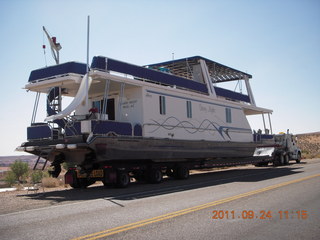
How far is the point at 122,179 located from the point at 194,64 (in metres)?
9.48

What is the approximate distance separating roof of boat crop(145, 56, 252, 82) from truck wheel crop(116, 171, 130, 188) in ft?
22.3

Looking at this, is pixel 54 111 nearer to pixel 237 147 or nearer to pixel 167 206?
pixel 167 206

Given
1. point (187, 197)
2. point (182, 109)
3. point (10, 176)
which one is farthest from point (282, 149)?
point (10, 176)

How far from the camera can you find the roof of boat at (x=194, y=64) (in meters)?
20.3

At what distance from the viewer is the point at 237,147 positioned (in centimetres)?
2192

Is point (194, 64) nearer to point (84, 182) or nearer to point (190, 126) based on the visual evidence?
point (190, 126)

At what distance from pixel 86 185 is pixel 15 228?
27.7 feet

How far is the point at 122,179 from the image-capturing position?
14.1 meters

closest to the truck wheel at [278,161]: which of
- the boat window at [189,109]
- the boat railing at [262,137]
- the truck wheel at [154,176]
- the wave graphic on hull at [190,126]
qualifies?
the boat railing at [262,137]

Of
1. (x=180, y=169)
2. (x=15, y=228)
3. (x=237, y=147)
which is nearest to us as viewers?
(x=15, y=228)

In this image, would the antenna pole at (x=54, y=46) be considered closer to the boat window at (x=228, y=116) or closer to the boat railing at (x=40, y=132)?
the boat railing at (x=40, y=132)
